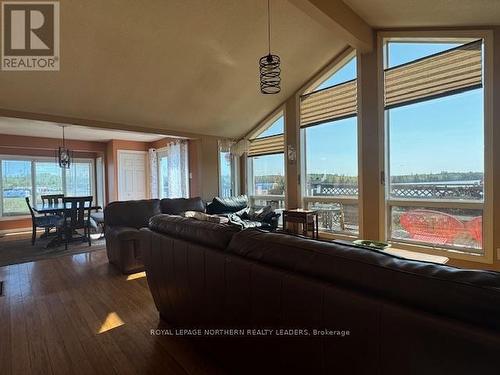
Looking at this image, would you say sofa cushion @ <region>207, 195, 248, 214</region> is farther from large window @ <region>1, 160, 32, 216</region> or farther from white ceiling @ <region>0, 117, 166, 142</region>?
large window @ <region>1, 160, 32, 216</region>

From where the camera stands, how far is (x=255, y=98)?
5551 millimetres

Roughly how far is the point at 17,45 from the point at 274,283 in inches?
168

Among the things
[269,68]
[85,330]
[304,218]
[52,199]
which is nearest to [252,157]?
[304,218]

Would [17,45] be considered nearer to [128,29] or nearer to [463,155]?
[128,29]

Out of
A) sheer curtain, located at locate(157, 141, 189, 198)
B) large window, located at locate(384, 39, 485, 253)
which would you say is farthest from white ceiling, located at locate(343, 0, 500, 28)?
sheer curtain, located at locate(157, 141, 189, 198)

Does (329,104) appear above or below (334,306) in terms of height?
above

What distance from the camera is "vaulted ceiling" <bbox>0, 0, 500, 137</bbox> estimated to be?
3.26m

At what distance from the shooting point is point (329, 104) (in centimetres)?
500

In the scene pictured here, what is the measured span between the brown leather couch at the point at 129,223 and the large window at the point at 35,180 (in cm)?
473

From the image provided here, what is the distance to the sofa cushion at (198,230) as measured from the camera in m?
1.65

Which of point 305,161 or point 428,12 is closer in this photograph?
point 428,12

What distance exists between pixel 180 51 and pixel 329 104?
2.58 meters

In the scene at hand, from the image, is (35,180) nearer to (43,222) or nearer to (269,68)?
(43,222)

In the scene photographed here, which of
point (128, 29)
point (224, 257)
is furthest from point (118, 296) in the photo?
point (128, 29)
